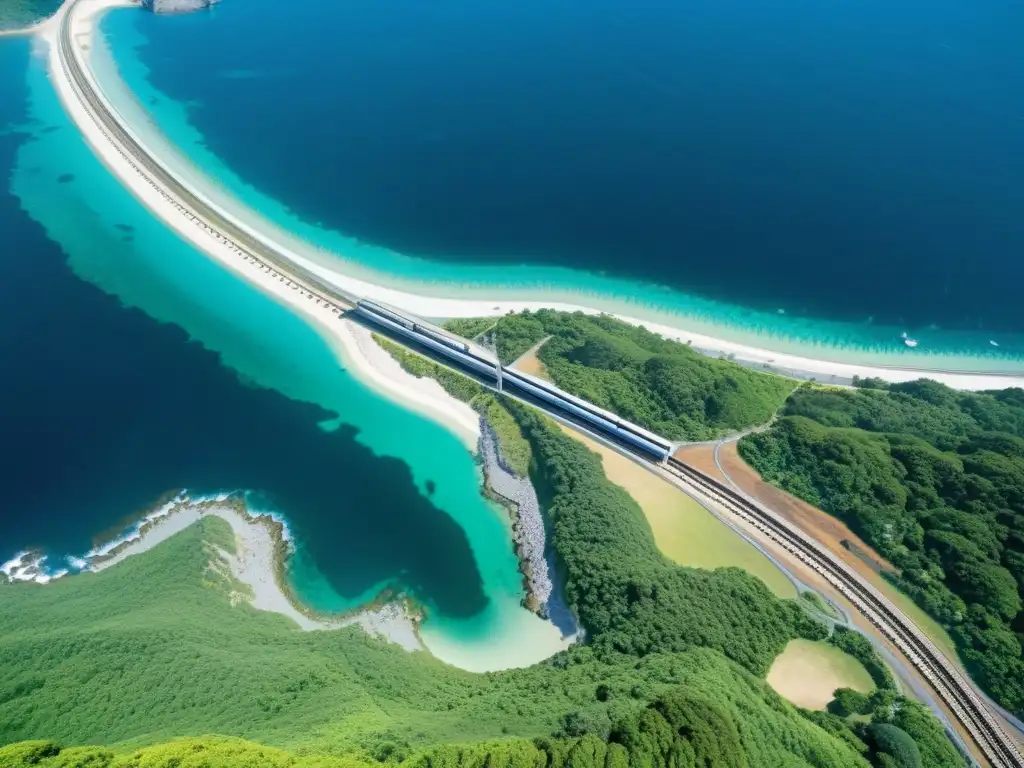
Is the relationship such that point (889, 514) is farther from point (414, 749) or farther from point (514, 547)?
point (414, 749)

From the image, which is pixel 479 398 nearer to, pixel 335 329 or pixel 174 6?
pixel 335 329

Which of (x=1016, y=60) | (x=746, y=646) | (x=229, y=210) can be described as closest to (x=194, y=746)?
(x=746, y=646)

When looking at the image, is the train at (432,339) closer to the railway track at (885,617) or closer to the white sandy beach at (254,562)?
the railway track at (885,617)

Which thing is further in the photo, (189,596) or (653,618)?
(189,596)

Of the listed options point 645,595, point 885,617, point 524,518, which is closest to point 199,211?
point 524,518

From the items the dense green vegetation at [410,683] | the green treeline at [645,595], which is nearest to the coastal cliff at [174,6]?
the dense green vegetation at [410,683]

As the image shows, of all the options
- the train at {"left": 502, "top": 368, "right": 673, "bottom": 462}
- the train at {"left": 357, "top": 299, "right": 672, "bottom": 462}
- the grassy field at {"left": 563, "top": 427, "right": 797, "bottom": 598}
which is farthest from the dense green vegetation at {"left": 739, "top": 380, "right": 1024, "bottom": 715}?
the train at {"left": 357, "top": 299, "right": 672, "bottom": 462}

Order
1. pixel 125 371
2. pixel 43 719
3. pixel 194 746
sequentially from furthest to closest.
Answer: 1. pixel 125 371
2. pixel 43 719
3. pixel 194 746

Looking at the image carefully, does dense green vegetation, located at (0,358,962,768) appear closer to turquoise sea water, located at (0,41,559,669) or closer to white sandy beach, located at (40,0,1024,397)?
turquoise sea water, located at (0,41,559,669)
